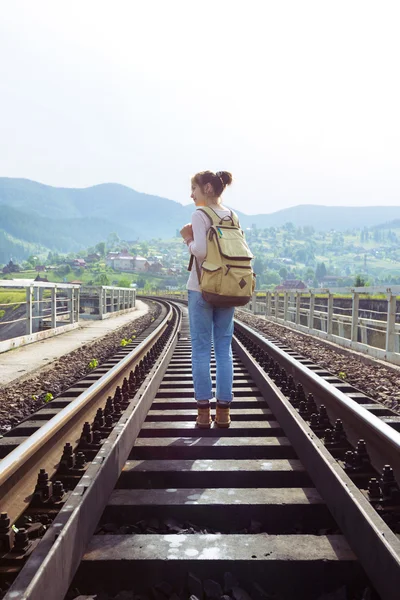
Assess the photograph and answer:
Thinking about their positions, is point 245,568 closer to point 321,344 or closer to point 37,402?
point 37,402

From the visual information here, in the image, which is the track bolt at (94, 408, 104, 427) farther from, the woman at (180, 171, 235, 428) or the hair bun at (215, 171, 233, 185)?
the hair bun at (215, 171, 233, 185)

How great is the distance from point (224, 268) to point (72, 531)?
6.51 feet

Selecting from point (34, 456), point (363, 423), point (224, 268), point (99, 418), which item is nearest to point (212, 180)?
point (224, 268)

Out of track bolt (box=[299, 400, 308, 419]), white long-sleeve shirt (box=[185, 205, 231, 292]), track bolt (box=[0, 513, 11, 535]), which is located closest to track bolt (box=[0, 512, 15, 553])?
track bolt (box=[0, 513, 11, 535])

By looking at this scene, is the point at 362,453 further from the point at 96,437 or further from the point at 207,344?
the point at 96,437

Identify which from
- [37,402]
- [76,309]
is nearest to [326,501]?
[37,402]

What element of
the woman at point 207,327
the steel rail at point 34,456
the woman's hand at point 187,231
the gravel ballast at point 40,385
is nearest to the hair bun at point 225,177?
the woman at point 207,327

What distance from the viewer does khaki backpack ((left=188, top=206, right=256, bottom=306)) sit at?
3555 millimetres

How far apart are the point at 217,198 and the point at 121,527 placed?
2.28 meters

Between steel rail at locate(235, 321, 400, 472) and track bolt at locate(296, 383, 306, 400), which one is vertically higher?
steel rail at locate(235, 321, 400, 472)

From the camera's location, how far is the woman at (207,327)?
3.80 m

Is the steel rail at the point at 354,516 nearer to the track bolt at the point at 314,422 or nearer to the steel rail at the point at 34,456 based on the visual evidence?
the track bolt at the point at 314,422

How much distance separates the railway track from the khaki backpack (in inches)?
35.1

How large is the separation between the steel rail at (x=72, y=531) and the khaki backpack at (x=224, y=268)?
3.31 feet
